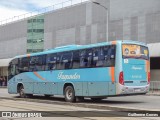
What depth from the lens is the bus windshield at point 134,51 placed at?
65.3ft

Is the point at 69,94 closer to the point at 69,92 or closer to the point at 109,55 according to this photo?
the point at 69,92

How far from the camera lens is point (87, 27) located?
63.8m

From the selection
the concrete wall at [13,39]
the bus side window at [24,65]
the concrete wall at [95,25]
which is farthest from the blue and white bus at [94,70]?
the concrete wall at [13,39]

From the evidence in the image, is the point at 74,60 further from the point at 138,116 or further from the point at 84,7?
the point at 84,7

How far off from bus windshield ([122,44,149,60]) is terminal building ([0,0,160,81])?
19.4 m

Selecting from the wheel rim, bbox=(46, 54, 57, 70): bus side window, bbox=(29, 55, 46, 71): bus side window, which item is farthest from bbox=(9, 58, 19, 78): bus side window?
the wheel rim

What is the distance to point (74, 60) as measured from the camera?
22.4 metres

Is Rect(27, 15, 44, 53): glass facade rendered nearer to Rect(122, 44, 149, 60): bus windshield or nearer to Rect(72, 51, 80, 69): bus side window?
Rect(72, 51, 80, 69): bus side window

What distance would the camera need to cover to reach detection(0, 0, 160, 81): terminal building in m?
53.2

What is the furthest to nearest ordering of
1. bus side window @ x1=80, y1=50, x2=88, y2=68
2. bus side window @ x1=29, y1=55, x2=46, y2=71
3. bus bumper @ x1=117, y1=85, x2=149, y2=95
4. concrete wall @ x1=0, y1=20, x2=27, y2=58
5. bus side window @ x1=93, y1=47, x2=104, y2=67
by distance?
concrete wall @ x1=0, y1=20, x2=27, y2=58, bus side window @ x1=29, y1=55, x2=46, y2=71, bus side window @ x1=80, y1=50, x2=88, y2=68, bus side window @ x1=93, y1=47, x2=104, y2=67, bus bumper @ x1=117, y1=85, x2=149, y2=95

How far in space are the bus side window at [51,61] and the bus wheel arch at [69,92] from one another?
1.73m

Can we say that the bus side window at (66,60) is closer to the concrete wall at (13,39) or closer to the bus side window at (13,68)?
the bus side window at (13,68)

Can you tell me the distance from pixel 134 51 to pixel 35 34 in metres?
60.8

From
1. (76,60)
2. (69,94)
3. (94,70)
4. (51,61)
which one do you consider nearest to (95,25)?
(51,61)
